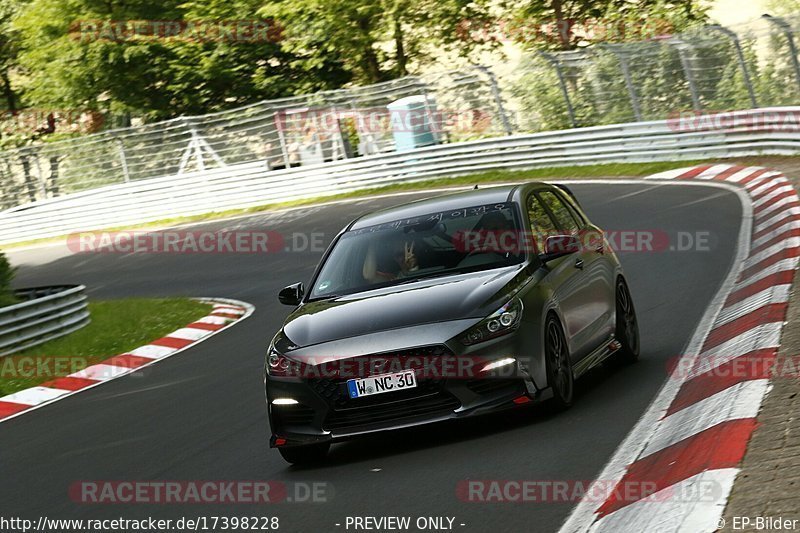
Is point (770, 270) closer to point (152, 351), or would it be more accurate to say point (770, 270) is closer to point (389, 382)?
point (389, 382)

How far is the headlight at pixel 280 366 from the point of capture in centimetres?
797

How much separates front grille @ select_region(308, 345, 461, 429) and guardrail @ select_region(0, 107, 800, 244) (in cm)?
1691

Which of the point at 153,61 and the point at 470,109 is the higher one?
the point at 153,61

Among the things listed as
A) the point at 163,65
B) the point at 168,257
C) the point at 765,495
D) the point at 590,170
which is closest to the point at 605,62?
the point at 590,170

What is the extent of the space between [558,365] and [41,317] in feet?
34.0

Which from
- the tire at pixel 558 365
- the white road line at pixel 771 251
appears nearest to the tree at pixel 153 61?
the white road line at pixel 771 251

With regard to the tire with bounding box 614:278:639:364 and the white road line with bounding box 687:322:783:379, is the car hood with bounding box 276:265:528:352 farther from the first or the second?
the tire with bounding box 614:278:639:364

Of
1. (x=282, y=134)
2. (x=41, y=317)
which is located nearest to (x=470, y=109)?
(x=282, y=134)

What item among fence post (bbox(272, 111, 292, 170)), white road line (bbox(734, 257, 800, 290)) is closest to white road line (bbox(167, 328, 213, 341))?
white road line (bbox(734, 257, 800, 290))

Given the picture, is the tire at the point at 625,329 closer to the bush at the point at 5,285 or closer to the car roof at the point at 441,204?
the car roof at the point at 441,204

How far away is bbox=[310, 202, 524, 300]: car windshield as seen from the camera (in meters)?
8.77

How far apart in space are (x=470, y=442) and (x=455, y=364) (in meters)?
0.56

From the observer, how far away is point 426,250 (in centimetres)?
892

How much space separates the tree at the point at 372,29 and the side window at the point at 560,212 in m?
37.6
